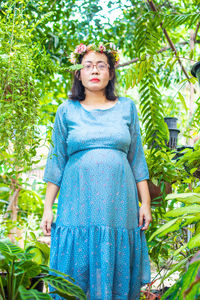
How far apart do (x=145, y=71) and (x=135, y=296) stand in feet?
3.74

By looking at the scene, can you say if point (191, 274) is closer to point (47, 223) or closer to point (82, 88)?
point (47, 223)

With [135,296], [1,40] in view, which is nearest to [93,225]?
[135,296]

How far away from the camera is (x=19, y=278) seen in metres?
1.12

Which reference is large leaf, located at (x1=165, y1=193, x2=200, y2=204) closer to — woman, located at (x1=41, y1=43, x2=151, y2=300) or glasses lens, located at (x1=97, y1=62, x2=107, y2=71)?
woman, located at (x1=41, y1=43, x2=151, y2=300)

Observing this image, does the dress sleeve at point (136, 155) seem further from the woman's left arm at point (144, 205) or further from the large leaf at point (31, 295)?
the large leaf at point (31, 295)

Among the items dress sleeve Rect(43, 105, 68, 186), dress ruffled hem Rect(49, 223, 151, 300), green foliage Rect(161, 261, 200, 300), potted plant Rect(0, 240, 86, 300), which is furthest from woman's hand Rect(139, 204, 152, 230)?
green foliage Rect(161, 261, 200, 300)

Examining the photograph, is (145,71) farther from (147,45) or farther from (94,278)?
(94,278)

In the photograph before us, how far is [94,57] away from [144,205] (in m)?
0.80

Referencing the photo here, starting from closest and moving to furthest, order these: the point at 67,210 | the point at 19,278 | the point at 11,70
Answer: the point at 19,278 → the point at 11,70 → the point at 67,210

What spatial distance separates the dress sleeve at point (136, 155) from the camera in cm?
167

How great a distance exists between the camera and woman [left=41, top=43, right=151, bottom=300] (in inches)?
55.6

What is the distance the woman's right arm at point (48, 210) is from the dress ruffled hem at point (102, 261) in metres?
0.13

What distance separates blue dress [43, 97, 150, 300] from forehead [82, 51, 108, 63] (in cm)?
27

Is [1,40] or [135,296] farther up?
[1,40]
